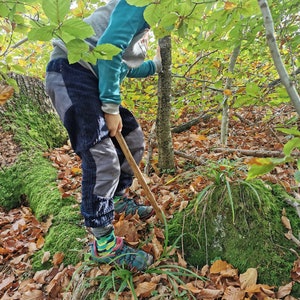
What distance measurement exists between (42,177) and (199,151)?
193 centimetres

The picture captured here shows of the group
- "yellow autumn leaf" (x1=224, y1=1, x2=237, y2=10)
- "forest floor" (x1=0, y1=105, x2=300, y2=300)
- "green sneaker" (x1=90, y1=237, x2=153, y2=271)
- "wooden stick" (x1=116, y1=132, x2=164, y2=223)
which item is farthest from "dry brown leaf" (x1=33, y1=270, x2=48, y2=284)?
"yellow autumn leaf" (x1=224, y1=1, x2=237, y2=10)

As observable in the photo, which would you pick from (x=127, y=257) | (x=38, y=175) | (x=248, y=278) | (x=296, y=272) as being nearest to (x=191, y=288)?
(x=248, y=278)

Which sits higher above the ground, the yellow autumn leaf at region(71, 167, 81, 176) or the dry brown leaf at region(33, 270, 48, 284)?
the yellow autumn leaf at region(71, 167, 81, 176)

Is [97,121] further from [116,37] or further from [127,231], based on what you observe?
[127,231]

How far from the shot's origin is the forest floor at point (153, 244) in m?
1.57

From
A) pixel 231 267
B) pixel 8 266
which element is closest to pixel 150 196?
pixel 231 267

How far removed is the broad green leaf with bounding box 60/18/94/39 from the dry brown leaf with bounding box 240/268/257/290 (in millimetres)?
1577

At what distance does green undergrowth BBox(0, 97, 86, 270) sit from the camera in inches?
83.2

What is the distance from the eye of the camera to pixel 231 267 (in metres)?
1.68

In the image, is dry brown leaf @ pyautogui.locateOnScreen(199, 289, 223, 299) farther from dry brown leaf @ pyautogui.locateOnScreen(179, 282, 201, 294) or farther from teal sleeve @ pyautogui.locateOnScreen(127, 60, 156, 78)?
teal sleeve @ pyautogui.locateOnScreen(127, 60, 156, 78)

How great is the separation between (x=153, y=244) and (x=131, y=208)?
1.46ft

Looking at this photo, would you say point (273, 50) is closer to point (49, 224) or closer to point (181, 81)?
point (49, 224)

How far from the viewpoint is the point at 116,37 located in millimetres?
1521

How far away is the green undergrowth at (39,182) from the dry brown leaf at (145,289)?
1.87ft
